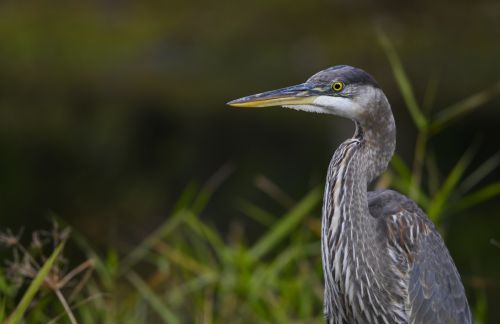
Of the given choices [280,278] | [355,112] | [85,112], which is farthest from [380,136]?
[85,112]

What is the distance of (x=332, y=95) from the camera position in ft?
14.5

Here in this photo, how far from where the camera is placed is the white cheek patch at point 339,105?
4387 millimetres

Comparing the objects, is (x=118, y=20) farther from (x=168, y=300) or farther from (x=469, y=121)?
(x=168, y=300)

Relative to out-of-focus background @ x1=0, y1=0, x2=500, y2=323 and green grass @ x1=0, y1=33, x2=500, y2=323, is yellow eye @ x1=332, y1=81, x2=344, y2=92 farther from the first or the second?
out-of-focus background @ x1=0, y1=0, x2=500, y2=323

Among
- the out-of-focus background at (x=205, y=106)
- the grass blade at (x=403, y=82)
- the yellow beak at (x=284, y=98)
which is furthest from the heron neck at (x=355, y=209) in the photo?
the out-of-focus background at (x=205, y=106)

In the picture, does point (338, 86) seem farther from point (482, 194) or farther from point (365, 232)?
point (482, 194)

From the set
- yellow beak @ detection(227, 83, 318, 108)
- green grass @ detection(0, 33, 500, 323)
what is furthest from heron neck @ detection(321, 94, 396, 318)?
green grass @ detection(0, 33, 500, 323)

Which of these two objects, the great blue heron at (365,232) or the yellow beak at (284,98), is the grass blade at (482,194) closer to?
the great blue heron at (365,232)

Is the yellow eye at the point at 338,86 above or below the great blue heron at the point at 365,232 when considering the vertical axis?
above

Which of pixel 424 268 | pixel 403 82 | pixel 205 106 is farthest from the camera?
pixel 205 106

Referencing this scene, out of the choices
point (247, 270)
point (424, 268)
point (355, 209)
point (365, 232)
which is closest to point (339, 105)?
point (355, 209)

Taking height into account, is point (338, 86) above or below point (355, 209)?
above

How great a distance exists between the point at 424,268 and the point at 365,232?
343 mm

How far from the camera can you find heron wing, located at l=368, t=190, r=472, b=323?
4449 millimetres
